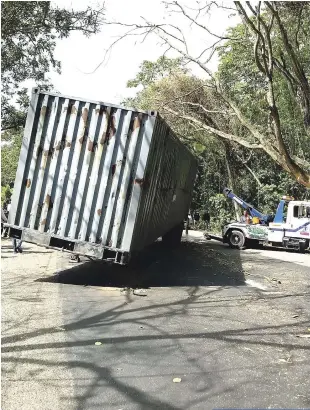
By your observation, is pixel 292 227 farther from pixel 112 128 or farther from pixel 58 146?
pixel 58 146

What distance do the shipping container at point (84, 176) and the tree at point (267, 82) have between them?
260 cm

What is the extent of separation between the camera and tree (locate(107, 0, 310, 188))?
873cm

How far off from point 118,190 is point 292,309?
3.46m

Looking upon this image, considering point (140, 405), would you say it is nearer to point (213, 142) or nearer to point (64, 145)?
point (64, 145)

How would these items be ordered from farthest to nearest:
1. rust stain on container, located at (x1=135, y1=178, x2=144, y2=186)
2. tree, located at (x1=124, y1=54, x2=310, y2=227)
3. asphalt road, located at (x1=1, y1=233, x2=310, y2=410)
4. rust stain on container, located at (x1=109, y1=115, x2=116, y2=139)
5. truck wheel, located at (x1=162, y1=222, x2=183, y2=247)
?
1. tree, located at (x1=124, y1=54, x2=310, y2=227)
2. truck wheel, located at (x1=162, y1=222, x2=183, y2=247)
3. rust stain on container, located at (x1=109, y1=115, x2=116, y2=139)
4. rust stain on container, located at (x1=135, y1=178, x2=144, y2=186)
5. asphalt road, located at (x1=1, y1=233, x2=310, y2=410)

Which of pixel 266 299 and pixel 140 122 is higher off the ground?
pixel 140 122

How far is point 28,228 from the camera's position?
26.1 ft

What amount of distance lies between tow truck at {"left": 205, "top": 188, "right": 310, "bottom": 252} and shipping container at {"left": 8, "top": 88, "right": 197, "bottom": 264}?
995cm

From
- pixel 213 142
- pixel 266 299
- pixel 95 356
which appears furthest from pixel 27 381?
pixel 213 142

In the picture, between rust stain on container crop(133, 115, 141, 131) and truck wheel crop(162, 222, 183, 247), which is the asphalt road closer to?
rust stain on container crop(133, 115, 141, 131)

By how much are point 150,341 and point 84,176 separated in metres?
3.69

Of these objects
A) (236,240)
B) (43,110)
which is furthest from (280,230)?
(43,110)

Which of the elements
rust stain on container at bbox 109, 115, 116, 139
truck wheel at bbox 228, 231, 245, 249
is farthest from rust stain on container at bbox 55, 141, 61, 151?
truck wheel at bbox 228, 231, 245, 249

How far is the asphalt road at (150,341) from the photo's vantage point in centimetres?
360
